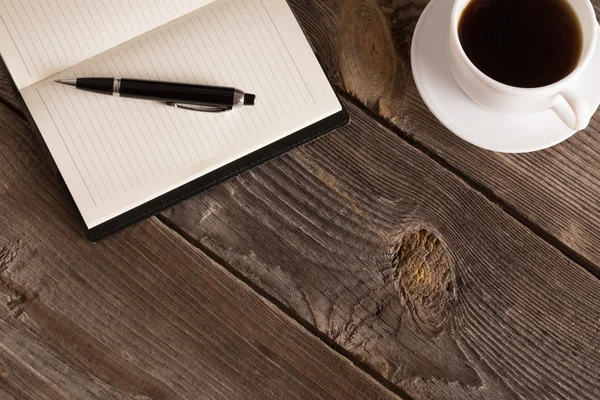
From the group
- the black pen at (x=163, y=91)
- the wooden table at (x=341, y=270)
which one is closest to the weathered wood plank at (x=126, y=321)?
the wooden table at (x=341, y=270)

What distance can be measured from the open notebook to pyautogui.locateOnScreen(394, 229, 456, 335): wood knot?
0.18 m

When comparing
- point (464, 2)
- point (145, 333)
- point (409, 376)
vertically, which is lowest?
point (409, 376)

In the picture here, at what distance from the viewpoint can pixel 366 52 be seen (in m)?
0.78

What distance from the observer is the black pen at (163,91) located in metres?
0.71

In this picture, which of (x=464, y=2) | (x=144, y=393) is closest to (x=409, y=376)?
(x=144, y=393)

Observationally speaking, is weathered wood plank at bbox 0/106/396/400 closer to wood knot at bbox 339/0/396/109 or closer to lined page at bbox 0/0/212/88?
lined page at bbox 0/0/212/88

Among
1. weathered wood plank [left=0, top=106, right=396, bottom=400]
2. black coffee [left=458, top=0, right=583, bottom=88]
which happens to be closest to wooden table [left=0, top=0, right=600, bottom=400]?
weathered wood plank [left=0, top=106, right=396, bottom=400]

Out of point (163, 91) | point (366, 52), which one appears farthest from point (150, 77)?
point (366, 52)

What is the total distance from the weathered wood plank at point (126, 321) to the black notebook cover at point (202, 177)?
37 millimetres

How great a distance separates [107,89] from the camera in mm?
706

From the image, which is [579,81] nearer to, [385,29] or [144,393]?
[385,29]

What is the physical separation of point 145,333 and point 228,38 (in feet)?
1.11

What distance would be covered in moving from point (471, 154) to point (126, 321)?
1.43ft

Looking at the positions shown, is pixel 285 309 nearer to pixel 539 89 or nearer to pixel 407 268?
pixel 407 268
